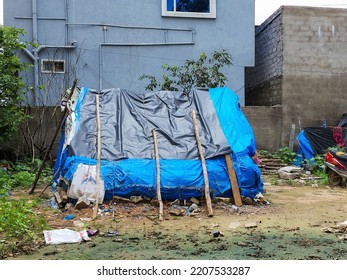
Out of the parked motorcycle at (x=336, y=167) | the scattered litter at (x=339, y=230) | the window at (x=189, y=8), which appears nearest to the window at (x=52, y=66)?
the window at (x=189, y=8)

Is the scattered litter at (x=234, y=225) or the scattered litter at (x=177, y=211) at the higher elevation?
the scattered litter at (x=177, y=211)

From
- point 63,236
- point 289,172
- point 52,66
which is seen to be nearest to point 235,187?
point 63,236

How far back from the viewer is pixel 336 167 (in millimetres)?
9336

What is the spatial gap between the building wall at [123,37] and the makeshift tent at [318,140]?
7.85ft

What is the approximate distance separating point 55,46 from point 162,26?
3342 millimetres

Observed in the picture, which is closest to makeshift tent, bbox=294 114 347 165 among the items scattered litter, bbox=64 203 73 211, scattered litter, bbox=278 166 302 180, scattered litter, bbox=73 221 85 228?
scattered litter, bbox=278 166 302 180

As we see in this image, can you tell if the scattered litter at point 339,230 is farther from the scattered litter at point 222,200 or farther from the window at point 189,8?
the window at point 189,8

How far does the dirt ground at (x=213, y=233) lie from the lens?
13.9ft

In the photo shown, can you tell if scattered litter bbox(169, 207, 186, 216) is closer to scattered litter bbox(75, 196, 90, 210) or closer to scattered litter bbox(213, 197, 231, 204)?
scattered litter bbox(213, 197, 231, 204)

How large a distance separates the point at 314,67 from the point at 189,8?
4.48m

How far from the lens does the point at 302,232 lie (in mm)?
5242

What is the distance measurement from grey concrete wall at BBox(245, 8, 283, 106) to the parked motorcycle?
3.71 m

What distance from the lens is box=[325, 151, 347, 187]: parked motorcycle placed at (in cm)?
921

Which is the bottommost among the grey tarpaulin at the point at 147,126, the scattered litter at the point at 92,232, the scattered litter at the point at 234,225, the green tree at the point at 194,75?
the scattered litter at the point at 234,225
